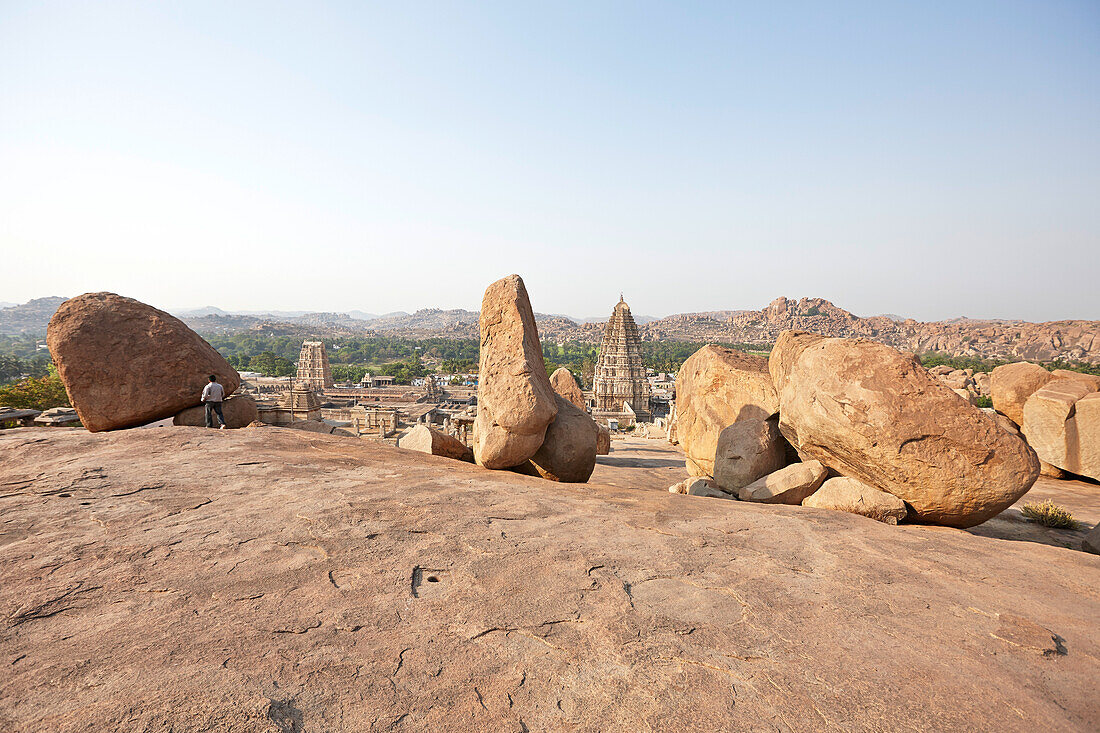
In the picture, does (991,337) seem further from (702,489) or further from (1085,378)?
(702,489)

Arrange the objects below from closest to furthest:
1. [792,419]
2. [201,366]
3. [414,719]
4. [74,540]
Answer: [414,719], [74,540], [792,419], [201,366]

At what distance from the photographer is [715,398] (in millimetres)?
7543

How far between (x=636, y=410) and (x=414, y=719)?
39.0 meters

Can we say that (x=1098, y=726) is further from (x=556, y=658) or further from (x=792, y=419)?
(x=792, y=419)

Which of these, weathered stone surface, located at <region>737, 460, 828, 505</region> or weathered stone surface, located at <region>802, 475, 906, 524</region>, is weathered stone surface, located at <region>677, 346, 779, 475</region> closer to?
weathered stone surface, located at <region>737, 460, 828, 505</region>

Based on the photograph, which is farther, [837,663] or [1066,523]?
[1066,523]

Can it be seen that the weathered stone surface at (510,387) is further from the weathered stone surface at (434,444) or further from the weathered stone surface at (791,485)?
the weathered stone surface at (791,485)

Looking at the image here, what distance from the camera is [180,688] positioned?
1734mm

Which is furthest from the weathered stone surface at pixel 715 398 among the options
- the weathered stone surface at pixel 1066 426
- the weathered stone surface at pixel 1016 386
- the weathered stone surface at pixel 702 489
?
the weathered stone surface at pixel 1016 386

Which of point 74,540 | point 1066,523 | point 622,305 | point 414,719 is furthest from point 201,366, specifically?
point 622,305

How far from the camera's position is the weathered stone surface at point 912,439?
4.30 metres

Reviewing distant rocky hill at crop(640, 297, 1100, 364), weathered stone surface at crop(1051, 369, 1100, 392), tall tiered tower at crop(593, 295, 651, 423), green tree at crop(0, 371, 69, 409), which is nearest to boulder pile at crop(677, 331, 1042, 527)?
weathered stone surface at crop(1051, 369, 1100, 392)

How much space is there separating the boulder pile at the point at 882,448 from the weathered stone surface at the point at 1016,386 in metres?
6.25

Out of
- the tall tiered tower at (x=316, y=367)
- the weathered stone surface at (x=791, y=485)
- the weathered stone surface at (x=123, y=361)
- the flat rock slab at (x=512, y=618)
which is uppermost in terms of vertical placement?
the weathered stone surface at (x=123, y=361)
